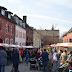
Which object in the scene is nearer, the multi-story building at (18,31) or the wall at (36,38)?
the multi-story building at (18,31)

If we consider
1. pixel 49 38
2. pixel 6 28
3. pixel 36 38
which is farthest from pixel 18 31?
pixel 49 38

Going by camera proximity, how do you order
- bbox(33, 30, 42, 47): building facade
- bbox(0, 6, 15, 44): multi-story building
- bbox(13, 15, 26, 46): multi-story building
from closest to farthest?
bbox(0, 6, 15, 44): multi-story building, bbox(13, 15, 26, 46): multi-story building, bbox(33, 30, 42, 47): building facade

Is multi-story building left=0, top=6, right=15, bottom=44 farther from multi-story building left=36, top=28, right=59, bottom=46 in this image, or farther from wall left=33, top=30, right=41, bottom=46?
multi-story building left=36, top=28, right=59, bottom=46

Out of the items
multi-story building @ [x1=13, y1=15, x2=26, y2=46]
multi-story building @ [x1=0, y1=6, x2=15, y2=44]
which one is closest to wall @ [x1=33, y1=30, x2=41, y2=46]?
multi-story building @ [x1=13, y1=15, x2=26, y2=46]

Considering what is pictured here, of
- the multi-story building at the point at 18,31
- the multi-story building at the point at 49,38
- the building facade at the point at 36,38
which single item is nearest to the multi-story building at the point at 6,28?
the multi-story building at the point at 18,31

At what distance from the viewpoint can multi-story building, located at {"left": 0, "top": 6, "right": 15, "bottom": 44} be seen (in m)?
25.4

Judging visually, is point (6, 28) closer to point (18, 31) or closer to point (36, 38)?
point (18, 31)

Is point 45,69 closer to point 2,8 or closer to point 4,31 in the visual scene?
point 4,31

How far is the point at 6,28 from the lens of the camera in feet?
91.9

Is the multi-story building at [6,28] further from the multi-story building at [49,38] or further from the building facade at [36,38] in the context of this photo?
the multi-story building at [49,38]

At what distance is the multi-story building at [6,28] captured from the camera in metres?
25.4

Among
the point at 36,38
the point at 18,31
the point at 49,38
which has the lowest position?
the point at 36,38

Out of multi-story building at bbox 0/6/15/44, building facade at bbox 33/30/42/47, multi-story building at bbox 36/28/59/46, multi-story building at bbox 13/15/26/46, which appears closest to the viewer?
multi-story building at bbox 0/6/15/44

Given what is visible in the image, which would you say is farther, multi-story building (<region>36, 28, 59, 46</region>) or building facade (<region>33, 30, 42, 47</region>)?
multi-story building (<region>36, 28, 59, 46</region>)
